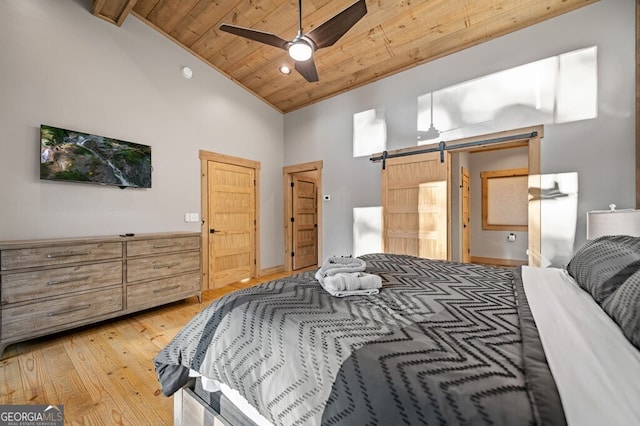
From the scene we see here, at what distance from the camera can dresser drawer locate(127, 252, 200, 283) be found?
2902 millimetres

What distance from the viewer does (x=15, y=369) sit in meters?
2.02

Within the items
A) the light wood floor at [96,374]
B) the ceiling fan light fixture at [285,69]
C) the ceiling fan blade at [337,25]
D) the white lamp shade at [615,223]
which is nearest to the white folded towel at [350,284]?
the light wood floor at [96,374]

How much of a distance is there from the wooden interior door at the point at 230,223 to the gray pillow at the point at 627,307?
413 cm

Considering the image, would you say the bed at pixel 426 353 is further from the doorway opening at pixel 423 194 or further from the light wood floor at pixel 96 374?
the doorway opening at pixel 423 194

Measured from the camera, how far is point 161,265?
3121 millimetres

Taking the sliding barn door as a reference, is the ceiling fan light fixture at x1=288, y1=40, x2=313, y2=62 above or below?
above

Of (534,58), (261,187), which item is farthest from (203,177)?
(534,58)

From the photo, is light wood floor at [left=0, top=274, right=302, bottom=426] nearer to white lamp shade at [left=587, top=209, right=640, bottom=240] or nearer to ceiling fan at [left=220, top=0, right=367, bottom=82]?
ceiling fan at [left=220, top=0, right=367, bottom=82]

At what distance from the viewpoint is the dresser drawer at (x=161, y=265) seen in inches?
114

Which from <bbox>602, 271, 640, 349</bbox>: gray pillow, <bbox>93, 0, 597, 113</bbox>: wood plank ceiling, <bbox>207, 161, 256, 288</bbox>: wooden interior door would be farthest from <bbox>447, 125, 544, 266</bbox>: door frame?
<bbox>207, 161, 256, 288</bbox>: wooden interior door

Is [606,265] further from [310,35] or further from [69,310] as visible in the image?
[69,310]

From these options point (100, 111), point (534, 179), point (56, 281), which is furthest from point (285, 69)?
point (56, 281)

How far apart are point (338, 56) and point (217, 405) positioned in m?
4.00

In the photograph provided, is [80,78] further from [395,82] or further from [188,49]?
[395,82]
